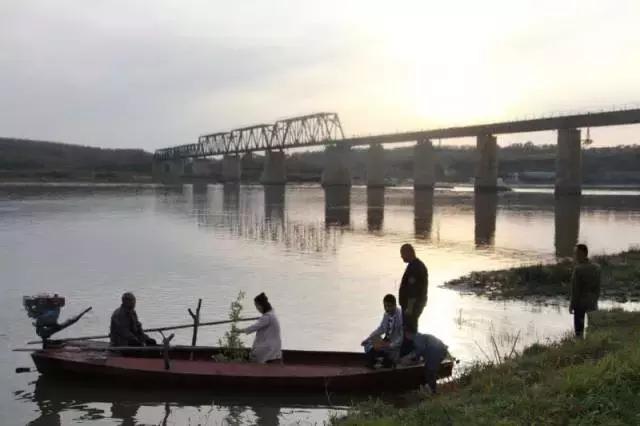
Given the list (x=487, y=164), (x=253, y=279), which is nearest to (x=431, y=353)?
(x=253, y=279)

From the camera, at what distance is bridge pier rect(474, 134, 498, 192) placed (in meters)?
110

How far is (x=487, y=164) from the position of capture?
110 metres

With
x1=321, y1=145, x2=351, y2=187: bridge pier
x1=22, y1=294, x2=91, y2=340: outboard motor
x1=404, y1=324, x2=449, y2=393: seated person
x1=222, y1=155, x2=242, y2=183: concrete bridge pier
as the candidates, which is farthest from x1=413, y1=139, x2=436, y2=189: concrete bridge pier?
x1=404, y1=324, x2=449, y2=393: seated person

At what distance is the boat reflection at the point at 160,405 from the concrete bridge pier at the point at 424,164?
116018 mm

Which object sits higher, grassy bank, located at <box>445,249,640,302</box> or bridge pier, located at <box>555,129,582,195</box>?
bridge pier, located at <box>555,129,582,195</box>

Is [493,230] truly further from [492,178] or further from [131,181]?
[131,181]

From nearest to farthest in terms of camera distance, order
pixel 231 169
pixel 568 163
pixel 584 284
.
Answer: pixel 584 284
pixel 568 163
pixel 231 169

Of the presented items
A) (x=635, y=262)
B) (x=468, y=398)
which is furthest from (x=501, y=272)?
(x=468, y=398)

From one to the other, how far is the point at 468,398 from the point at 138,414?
5792 millimetres

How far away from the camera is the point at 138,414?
11.1m

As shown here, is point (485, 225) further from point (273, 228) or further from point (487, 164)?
point (487, 164)

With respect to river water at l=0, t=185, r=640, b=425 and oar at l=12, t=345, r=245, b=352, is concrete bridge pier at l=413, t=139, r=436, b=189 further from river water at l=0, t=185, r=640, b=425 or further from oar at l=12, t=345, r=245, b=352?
oar at l=12, t=345, r=245, b=352

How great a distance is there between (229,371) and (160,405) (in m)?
1.33

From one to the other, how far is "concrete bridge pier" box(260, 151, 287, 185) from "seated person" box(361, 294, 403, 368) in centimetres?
14655
